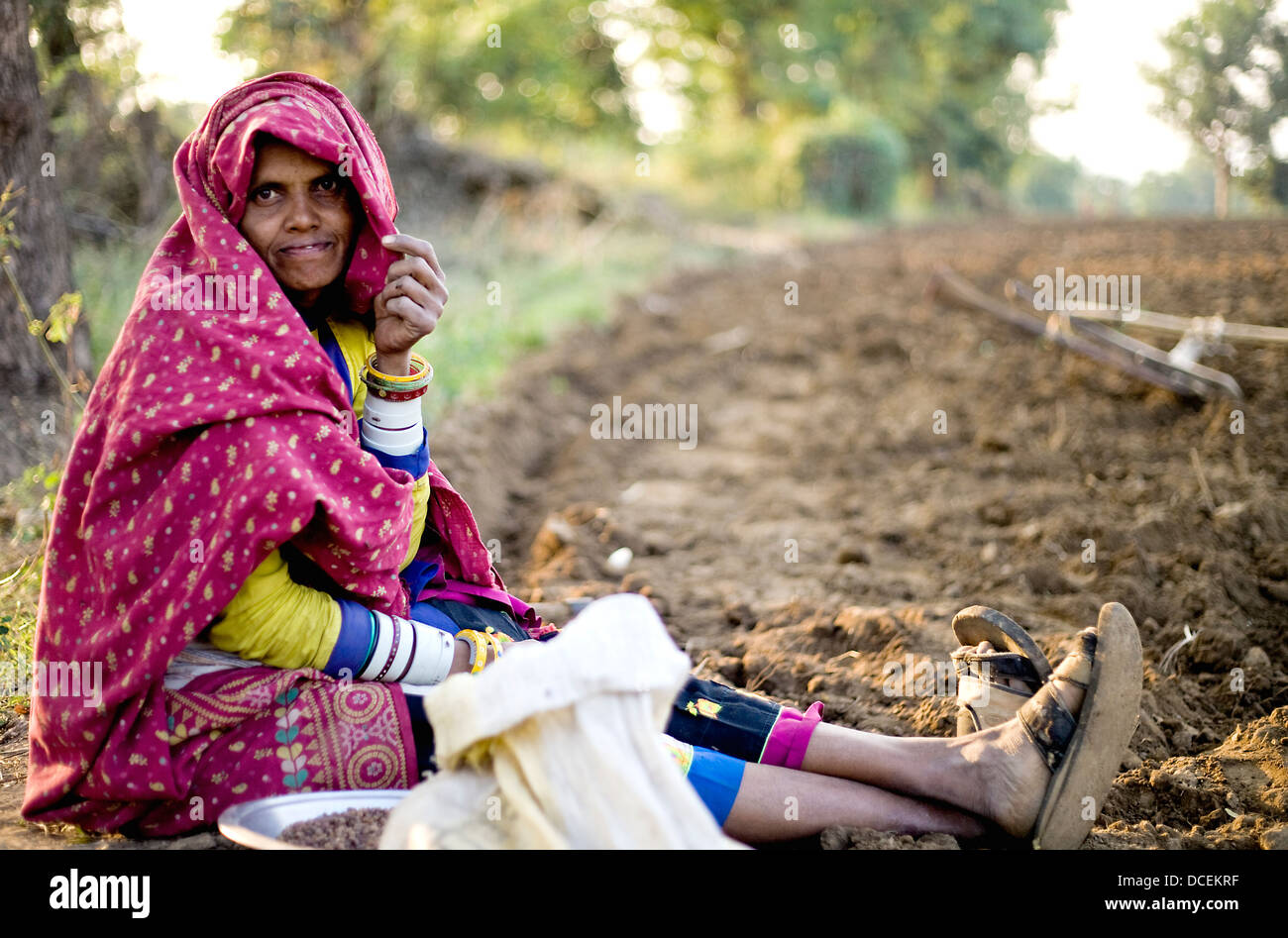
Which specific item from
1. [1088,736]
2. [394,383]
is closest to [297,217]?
[394,383]

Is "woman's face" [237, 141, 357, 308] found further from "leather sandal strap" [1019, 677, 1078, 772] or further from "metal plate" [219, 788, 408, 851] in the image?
"leather sandal strap" [1019, 677, 1078, 772]

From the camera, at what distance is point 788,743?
6.62 feet

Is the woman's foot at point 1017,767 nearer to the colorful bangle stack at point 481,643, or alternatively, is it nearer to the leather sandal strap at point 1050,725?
the leather sandal strap at point 1050,725

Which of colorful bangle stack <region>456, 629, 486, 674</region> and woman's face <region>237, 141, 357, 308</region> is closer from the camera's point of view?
woman's face <region>237, 141, 357, 308</region>

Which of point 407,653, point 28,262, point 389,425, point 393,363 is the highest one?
point 28,262

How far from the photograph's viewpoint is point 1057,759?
1915 millimetres

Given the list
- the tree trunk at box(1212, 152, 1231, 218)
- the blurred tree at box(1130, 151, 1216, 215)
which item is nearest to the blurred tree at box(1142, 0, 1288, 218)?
the tree trunk at box(1212, 152, 1231, 218)

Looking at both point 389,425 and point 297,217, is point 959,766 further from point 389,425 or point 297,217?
point 297,217

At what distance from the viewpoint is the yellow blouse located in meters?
1.78

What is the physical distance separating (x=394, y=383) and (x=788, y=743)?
1.12 m

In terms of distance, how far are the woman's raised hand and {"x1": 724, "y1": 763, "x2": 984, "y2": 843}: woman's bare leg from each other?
111 centimetres

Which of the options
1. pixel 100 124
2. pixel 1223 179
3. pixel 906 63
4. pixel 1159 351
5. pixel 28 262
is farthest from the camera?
pixel 906 63

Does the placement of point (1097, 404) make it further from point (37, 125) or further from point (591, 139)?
point (591, 139)
